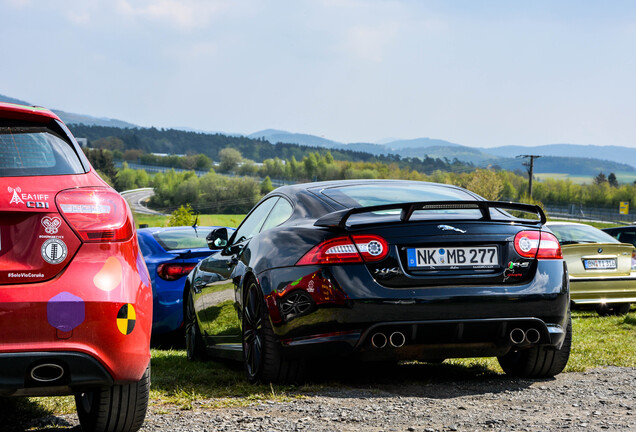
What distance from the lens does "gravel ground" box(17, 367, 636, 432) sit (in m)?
4.51

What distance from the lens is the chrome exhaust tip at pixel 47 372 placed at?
12.4ft

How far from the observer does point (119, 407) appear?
419cm

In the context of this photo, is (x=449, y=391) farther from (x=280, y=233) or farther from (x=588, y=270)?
(x=588, y=270)

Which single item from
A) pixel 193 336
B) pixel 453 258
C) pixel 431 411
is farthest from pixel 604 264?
pixel 431 411

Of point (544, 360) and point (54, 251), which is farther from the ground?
point (54, 251)

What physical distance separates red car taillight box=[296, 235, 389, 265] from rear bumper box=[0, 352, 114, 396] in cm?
187

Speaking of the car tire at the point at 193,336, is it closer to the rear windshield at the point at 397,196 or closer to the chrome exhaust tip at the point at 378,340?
the rear windshield at the point at 397,196

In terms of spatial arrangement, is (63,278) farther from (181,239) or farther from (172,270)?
(181,239)

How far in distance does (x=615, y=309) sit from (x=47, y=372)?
475 inches

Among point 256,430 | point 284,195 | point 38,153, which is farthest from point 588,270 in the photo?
point 38,153

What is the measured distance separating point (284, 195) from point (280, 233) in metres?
0.73

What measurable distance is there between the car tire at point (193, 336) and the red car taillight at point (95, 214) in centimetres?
403

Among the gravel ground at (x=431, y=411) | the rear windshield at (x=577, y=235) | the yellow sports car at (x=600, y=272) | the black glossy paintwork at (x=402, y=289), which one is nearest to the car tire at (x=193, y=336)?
the black glossy paintwork at (x=402, y=289)

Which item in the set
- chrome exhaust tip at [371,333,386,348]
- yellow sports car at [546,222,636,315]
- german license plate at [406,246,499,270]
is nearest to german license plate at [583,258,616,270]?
yellow sports car at [546,222,636,315]
